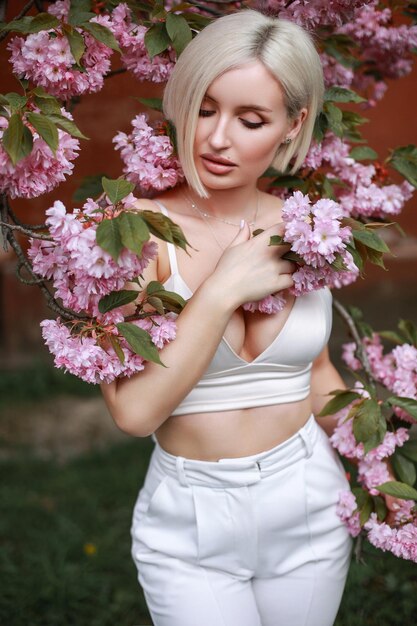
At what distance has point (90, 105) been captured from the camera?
4219mm

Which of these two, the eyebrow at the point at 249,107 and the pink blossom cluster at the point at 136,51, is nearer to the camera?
the eyebrow at the point at 249,107

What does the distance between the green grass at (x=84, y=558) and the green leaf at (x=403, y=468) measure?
0.31m

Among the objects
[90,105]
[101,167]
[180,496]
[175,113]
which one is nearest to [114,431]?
[101,167]

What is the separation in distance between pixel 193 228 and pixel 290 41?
46cm

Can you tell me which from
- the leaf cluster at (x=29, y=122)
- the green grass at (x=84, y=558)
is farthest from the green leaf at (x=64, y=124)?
the green grass at (x=84, y=558)

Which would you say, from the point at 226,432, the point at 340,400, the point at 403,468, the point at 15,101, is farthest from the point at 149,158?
the point at 403,468

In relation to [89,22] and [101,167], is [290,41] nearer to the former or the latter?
[89,22]

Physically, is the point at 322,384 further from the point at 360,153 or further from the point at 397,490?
the point at 360,153

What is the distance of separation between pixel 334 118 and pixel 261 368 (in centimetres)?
63

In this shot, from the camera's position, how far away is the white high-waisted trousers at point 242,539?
1.87 metres

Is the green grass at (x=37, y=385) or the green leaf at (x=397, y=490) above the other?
the green leaf at (x=397, y=490)

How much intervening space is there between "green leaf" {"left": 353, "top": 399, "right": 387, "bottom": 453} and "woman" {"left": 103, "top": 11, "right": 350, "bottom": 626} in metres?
0.13

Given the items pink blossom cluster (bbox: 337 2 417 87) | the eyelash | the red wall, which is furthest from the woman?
the red wall

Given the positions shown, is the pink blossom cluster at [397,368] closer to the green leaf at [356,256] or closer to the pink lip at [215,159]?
the green leaf at [356,256]
